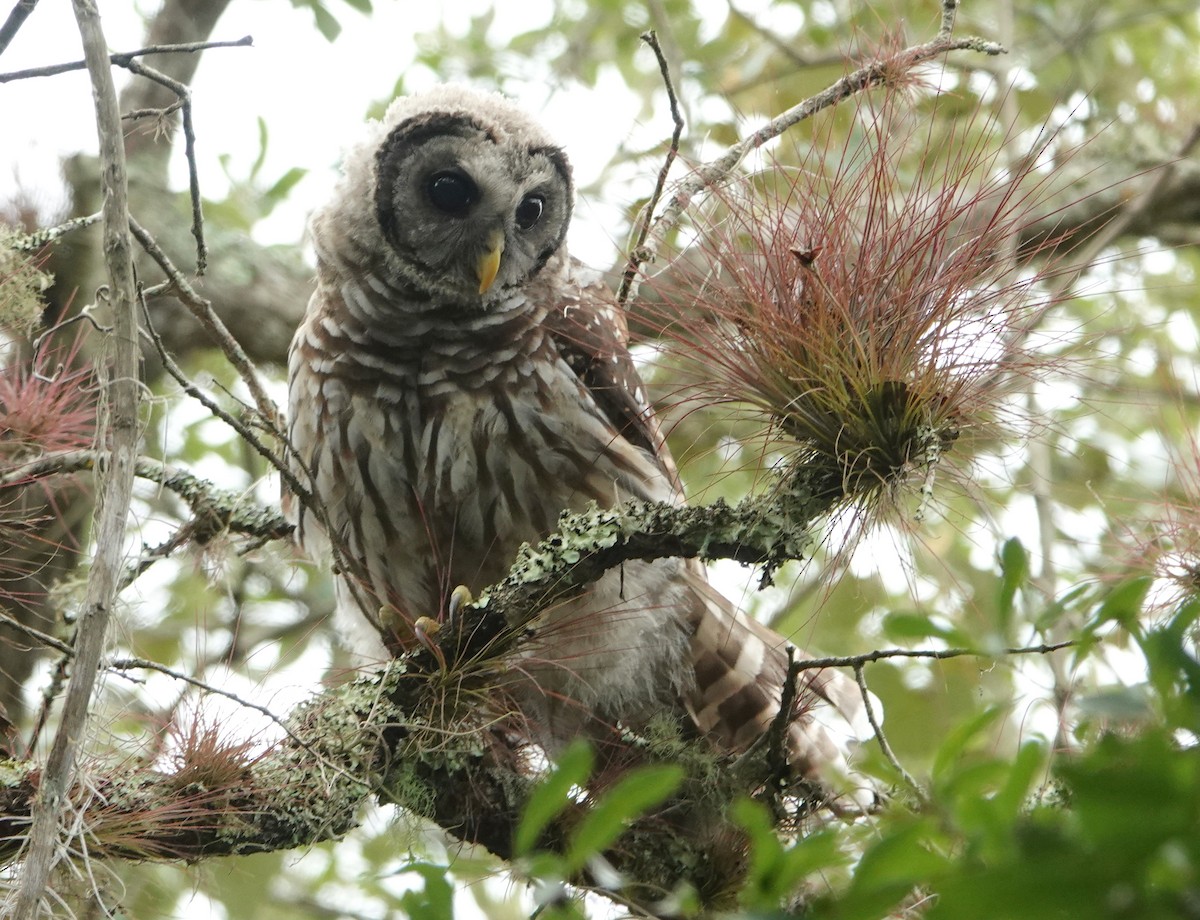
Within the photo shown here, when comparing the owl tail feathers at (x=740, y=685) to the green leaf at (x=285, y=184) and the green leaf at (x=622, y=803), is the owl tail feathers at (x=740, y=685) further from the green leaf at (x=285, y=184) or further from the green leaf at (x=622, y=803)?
the green leaf at (x=285, y=184)

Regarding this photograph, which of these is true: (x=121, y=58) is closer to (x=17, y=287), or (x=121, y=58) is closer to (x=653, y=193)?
(x=17, y=287)

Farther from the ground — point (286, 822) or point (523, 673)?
point (523, 673)

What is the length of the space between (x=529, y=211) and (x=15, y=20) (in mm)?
1630

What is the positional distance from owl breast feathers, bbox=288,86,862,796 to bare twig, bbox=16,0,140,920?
1.22 meters

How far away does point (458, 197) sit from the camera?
341 cm

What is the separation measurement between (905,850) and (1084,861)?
0.21 metres

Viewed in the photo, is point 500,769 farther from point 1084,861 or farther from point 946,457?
point 1084,861

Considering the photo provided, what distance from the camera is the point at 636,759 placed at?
2799 mm

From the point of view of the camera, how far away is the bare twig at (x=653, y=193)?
2557 mm

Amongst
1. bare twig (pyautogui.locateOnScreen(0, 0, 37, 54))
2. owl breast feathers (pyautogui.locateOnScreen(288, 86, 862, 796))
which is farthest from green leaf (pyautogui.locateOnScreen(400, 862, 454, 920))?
owl breast feathers (pyautogui.locateOnScreen(288, 86, 862, 796))

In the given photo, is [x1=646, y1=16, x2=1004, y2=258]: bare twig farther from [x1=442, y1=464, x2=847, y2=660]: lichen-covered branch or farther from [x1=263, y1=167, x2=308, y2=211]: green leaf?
[x1=263, y1=167, x2=308, y2=211]: green leaf

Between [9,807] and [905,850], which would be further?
[9,807]

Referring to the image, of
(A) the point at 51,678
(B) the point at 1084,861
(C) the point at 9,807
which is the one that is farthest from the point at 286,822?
(B) the point at 1084,861

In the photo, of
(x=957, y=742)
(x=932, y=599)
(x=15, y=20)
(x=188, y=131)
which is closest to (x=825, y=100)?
(x=188, y=131)
